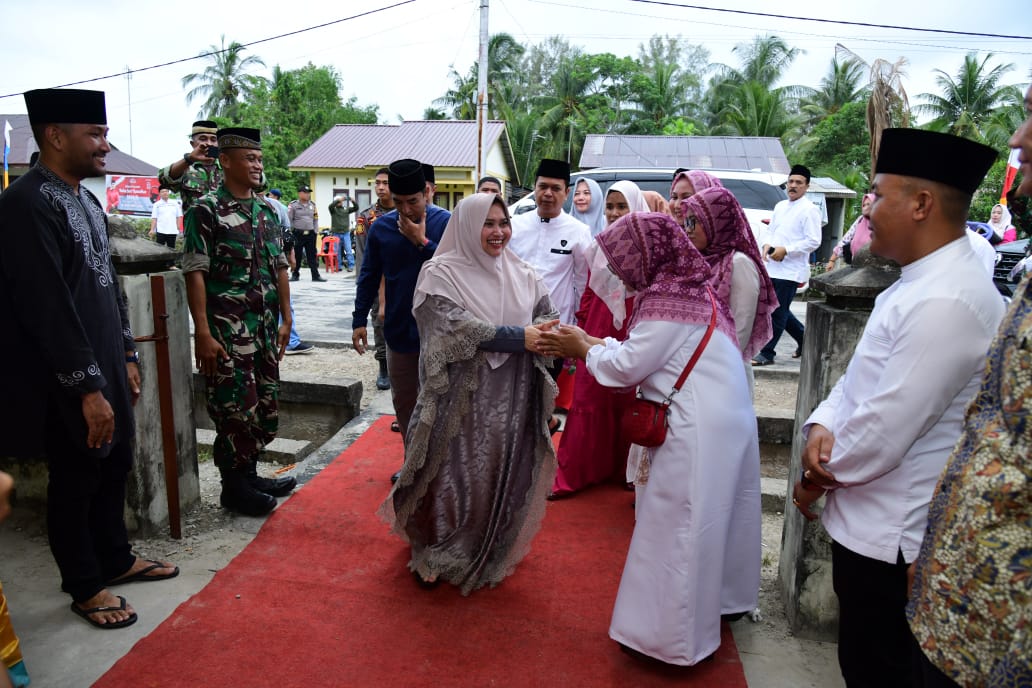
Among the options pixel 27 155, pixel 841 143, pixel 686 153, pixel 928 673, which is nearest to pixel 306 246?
pixel 686 153

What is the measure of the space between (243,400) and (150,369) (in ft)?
1.50

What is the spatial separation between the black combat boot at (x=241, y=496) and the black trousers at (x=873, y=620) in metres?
2.93

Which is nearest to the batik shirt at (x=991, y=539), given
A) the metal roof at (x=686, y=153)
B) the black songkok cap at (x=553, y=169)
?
the black songkok cap at (x=553, y=169)

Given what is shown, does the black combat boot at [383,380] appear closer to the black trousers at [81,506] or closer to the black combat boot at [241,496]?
the black combat boot at [241,496]

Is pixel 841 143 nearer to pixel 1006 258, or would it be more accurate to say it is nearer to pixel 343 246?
pixel 343 246

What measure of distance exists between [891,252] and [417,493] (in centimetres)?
215

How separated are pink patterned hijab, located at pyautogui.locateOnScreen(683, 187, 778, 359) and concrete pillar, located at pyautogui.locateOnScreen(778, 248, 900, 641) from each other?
0.50 metres

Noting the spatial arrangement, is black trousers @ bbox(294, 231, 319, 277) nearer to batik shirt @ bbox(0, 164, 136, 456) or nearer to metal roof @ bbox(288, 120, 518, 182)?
metal roof @ bbox(288, 120, 518, 182)

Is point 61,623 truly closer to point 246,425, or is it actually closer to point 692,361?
point 246,425

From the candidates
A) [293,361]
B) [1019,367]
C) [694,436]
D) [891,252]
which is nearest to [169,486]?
[694,436]

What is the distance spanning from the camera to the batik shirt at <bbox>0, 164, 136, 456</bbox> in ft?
8.15

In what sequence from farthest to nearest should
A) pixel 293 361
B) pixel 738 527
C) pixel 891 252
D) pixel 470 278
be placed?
pixel 293 361 < pixel 470 278 < pixel 738 527 < pixel 891 252

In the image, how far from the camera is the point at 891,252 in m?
1.91

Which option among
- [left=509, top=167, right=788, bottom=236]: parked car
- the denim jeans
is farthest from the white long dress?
the denim jeans
